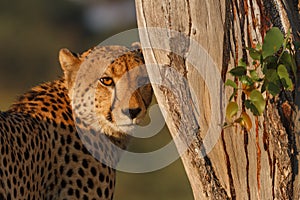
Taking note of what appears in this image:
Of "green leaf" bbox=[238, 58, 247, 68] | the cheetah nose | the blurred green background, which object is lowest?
"green leaf" bbox=[238, 58, 247, 68]

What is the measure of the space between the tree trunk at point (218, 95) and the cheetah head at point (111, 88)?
87cm

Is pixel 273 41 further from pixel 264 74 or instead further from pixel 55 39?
pixel 55 39

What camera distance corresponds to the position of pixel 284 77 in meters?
4.07

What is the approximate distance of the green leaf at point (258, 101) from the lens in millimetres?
4062

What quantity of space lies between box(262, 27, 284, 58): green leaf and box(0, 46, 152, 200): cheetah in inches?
46.3

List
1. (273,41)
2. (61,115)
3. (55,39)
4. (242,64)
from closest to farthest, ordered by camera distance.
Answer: (273,41) → (242,64) → (61,115) → (55,39)

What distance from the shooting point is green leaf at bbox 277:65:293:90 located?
4.05 m

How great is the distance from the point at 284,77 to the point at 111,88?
4.19 feet

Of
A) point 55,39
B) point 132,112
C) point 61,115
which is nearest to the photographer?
point 132,112

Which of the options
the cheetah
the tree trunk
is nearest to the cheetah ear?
the cheetah

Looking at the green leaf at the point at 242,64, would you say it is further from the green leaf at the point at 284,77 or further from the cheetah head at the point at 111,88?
the cheetah head at the point at 111,88

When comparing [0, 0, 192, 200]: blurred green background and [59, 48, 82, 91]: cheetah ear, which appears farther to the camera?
[0, 0, 192, 200]: blurred green background

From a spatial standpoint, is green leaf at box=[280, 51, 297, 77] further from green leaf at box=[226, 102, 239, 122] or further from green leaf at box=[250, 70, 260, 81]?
green leaf at box=[226, 102, 239, 122]

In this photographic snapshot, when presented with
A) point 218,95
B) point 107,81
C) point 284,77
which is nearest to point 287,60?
point 284,77
